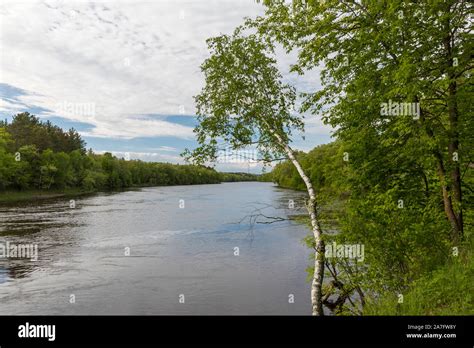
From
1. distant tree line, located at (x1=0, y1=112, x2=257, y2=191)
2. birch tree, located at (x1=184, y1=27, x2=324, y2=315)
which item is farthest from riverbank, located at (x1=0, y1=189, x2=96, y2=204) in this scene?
birch tree, located at (x1=184, y1=27, x2=324, y2=315)

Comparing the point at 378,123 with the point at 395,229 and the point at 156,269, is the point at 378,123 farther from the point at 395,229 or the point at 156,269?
the point at 156,269

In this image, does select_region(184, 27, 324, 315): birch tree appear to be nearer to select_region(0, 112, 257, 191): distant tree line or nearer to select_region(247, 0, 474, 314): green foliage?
select_region(247, 0, 474, 314): green foliage

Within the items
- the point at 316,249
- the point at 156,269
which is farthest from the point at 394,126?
the point at 156,269

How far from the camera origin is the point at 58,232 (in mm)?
35688

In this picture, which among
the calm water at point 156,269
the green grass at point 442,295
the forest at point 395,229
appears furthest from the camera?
the calm water at point 156,269

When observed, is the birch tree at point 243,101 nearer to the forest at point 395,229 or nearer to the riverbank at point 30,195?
the forest at point 395,229

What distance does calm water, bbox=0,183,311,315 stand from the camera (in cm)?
1741

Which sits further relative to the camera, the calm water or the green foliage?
the calm water

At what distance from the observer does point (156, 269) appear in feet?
78.4

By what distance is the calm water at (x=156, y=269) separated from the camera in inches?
685

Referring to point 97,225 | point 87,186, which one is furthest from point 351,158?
point 87,186

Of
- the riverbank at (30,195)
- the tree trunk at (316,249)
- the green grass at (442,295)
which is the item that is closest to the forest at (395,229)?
the green grass at (442,295)
